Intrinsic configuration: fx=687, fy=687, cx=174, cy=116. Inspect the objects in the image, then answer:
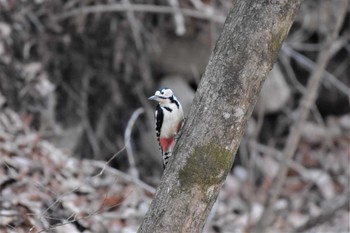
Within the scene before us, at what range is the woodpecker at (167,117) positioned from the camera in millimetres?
4297

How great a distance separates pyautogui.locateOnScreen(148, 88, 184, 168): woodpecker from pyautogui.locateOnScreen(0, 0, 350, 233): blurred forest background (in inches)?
54.3

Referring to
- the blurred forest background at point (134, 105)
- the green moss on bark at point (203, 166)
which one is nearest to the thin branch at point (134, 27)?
the blurred forest background at point (134, 105)

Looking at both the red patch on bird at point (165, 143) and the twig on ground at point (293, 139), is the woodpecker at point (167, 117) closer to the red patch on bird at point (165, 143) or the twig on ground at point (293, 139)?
the red patch on bird at point (165, 143)

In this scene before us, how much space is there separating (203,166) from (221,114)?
24 cm

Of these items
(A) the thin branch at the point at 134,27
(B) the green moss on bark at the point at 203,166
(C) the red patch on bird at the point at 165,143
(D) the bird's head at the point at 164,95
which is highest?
(A) the thin branch at the point at 134,27

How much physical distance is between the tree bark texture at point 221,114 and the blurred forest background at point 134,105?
2.69 m

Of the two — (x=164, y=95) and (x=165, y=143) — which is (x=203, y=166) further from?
(x=165, y=143)

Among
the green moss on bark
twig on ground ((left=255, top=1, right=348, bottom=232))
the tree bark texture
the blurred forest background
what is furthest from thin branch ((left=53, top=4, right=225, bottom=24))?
the green moss on bark

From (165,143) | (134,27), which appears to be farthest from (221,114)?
(134,27)

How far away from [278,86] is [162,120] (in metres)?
5.32

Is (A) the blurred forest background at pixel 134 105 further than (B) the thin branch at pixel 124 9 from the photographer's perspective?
No

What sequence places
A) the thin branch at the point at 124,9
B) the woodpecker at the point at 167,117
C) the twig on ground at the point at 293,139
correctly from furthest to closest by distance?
1. the thin branch at the point at 124,9
2. the twig on ground at the point at 293,139
3. the woodpecker at the point at 167,117

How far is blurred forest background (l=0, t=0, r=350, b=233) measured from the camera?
22.0ft

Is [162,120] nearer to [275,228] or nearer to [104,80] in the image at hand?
[275,228]
